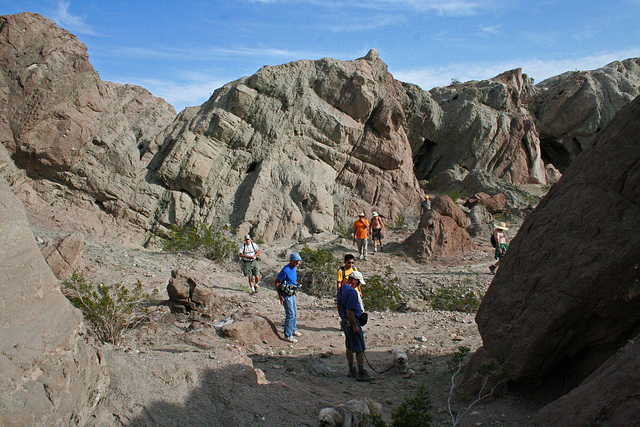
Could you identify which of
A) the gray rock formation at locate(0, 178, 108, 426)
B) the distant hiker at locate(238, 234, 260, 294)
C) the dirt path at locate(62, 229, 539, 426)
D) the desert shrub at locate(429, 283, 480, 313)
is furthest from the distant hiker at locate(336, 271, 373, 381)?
the distant hiker at locate(238, 234, 260, 294)

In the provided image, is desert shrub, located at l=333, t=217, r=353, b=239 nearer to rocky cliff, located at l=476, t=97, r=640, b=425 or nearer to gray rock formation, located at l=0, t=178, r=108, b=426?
rocky cliff, located at l=476, t=97, r=640, b=425

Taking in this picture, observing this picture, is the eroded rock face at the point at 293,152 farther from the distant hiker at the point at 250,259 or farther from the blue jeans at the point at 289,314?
the blue jeans at the point at 289,314

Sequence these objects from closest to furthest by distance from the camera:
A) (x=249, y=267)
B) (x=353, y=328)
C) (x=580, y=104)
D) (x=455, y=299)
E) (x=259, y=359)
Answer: (x=353, y=328)
(x=259, y=359)
(x=455, y=299)
(x=249, y=267)
(x=580, y=104)

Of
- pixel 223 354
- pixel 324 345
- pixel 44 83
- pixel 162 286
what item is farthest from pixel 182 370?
pixel 44 83

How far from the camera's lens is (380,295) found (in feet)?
34.4

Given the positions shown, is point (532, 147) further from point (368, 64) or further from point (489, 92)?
point (368, 64)

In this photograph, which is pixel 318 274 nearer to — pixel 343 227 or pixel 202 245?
pixel 202 245

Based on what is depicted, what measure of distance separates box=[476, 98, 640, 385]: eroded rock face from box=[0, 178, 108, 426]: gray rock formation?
12.5 ft

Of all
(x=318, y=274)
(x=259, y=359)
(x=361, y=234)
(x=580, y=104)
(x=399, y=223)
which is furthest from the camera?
(x=580, y=104)

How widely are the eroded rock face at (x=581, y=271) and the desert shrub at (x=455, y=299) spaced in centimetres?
528

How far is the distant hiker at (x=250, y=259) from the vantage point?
34.6ft

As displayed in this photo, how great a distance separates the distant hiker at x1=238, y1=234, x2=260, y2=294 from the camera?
415 inches

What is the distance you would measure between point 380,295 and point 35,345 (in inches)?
316

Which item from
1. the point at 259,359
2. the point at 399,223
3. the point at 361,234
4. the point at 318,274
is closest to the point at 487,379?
the point at 259,359
